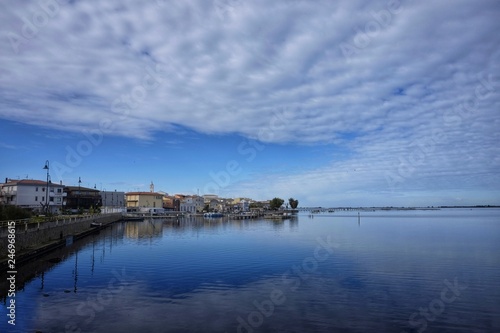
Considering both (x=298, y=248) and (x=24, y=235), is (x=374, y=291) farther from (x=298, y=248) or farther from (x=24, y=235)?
(x=24, y=235)

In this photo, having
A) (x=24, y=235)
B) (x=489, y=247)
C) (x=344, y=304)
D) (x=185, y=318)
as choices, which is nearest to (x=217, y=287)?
(x=185, y=318)

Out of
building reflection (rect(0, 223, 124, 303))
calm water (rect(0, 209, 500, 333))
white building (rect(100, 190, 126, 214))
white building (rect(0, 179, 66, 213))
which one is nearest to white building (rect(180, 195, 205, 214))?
white building (rect(100, 190, 126, 214))

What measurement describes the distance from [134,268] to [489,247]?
142 feet

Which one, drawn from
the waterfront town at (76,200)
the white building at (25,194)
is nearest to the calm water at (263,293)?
the waterfront town at (76,200)

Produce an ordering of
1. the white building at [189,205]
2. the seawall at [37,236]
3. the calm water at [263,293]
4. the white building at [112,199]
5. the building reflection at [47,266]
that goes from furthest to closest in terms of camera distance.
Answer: the white building at [189,205]
the white building at [112,199]
the seawall at [37,236]
the building reflection at [47,266]
the calm water at [263,293]

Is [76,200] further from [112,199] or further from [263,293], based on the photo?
[263,293]

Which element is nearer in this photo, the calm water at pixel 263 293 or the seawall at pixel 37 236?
the calm water at pixel 263 293

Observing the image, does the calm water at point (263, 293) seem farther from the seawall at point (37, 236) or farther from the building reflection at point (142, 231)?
the building reflection at point (142, 231)

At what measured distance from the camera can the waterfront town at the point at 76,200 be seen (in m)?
89.2

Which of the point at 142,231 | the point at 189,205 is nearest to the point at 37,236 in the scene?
the point at 142,231

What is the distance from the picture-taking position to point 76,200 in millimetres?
120438

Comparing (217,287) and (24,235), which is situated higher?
(24,235)

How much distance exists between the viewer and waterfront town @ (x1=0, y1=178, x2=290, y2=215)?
293ft

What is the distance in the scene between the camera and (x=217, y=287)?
24312mm
